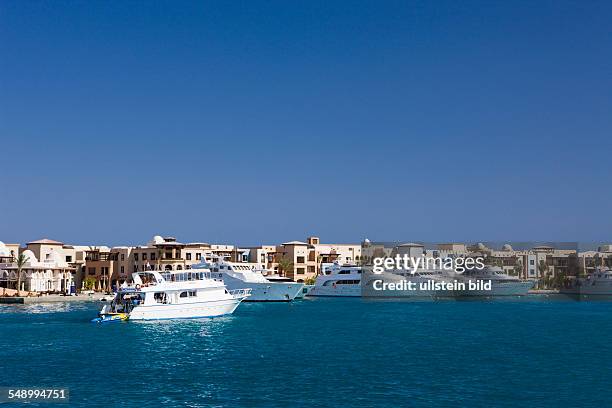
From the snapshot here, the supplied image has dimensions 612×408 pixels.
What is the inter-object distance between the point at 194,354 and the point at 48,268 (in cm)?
7135

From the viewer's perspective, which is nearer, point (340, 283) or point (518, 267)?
point (340, 283)

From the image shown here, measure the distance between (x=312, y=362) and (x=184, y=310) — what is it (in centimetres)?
2959

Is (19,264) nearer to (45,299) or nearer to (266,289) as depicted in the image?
(45,299)

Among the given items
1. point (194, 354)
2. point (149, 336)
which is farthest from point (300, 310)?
point (194, 354)

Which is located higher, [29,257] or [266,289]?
[29,257]

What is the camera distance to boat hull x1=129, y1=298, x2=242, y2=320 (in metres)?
67.0

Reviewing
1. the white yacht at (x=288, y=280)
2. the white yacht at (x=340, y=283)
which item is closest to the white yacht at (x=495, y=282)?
the white yacht at (x=340, y=283)

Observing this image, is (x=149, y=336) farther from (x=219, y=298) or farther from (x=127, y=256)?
(x=127, y=256)

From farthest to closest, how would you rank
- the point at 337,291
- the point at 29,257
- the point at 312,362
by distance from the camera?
the point at 337,291 < the point at 29,257 < the point at 312,362

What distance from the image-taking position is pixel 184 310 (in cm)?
6888

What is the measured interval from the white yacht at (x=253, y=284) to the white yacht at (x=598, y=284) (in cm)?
5727

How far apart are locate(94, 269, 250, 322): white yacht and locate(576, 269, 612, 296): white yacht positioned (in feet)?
265

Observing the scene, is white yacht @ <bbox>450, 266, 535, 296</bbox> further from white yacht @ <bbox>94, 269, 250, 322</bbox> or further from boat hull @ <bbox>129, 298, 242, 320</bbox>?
white yacht @ <bbox>94, 269, 250, 322</bbox>

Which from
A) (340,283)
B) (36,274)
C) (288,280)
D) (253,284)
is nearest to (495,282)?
(340,283)
